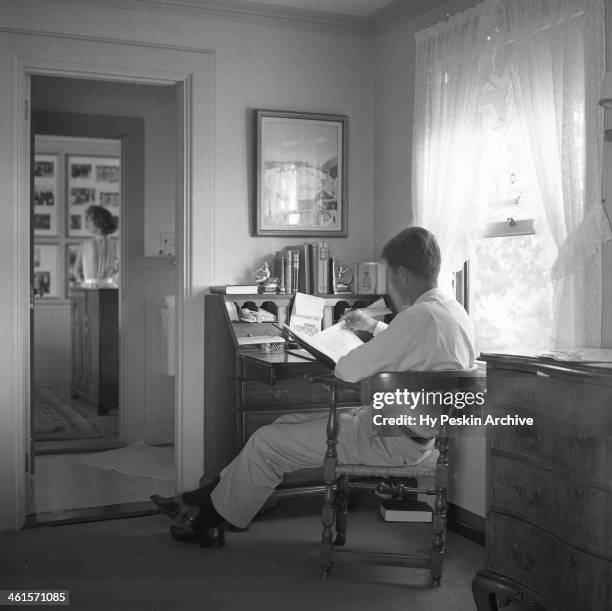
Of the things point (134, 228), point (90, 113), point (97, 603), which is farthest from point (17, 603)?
point (90, 113)

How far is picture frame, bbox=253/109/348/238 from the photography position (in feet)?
15.4

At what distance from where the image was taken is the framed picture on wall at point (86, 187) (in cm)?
967

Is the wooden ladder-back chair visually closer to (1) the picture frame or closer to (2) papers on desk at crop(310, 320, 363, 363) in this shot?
(2) papers on desk at crop(310, 320, 363, 363)

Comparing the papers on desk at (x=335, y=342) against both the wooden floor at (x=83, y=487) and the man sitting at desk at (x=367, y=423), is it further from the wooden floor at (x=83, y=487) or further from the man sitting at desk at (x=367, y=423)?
the wooden floor at (x=83, y=487)

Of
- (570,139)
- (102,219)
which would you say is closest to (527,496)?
(570,139)

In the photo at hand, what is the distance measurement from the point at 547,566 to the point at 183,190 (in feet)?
9.13

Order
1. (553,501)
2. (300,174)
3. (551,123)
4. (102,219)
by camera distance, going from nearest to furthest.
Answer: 1. (553,501)
2. (551,123)
3. (300,174)
4. (102,219)

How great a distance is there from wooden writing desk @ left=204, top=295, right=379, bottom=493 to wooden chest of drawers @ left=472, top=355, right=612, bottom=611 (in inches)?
50.3

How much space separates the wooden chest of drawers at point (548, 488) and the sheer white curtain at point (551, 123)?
574 millimetres

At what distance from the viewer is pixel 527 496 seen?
109 inches

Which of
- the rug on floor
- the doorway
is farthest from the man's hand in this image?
the rug on floor

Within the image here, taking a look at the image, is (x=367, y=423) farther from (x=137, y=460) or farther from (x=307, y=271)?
(x=137, y=460)

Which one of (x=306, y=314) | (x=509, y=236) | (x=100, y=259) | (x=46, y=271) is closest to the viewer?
(x=509, y=236)

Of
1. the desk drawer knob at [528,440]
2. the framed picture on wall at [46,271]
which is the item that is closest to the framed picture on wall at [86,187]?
the framed picture on wall at [46,271]
